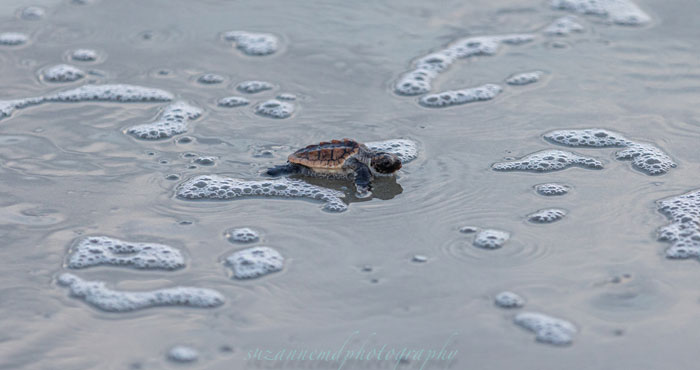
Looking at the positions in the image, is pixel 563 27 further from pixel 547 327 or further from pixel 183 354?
pixel 183 354

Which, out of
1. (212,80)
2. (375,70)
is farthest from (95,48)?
(375,70)

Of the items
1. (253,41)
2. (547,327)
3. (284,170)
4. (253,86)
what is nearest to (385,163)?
(284,170)

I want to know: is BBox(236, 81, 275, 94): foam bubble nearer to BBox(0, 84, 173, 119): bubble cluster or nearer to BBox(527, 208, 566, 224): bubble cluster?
BBox(0, 84, 173, 119): bubble cluster

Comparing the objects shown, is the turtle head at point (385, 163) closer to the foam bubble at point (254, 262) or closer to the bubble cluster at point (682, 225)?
the foam bubble at point (254, 262)

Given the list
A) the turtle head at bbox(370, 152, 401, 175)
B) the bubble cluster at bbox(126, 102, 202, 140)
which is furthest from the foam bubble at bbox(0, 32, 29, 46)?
the turtle head at bbox(370, 152, 401, 175)

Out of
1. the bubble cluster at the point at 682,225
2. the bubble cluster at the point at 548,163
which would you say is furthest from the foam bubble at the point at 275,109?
the bubble cluster at the point at 682,225

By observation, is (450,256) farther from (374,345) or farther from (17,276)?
(17,276)
